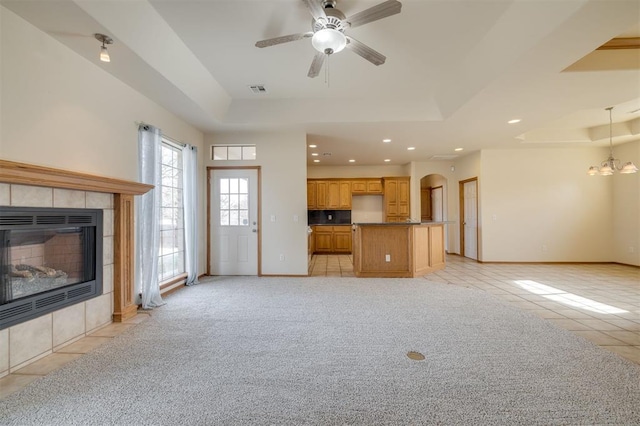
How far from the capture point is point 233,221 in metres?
5.06

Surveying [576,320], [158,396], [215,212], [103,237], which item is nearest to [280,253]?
[215,212]

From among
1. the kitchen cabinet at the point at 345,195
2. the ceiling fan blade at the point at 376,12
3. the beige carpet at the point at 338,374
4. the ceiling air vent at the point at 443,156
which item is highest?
the ceiling air vent at the point at 443,156

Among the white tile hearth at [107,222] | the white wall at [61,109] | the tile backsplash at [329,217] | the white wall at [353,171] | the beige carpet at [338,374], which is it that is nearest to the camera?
the beige carpet at [338,374]

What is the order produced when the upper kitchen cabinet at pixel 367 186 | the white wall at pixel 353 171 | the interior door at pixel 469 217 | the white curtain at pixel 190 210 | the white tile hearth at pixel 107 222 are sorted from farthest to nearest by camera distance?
the white wall at pixel 353 171
the upper kitchen cabinet at pixel 367 186
the interior door at pixel 469 217
the white curtain at pixel 190 210
the white tile hearth at pixel 107 222

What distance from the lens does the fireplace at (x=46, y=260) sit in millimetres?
1974

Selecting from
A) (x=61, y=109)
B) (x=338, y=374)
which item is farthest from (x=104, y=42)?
(x=338, y=374)

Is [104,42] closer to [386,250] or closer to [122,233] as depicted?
[122,233]

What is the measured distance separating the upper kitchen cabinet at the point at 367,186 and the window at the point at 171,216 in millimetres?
5167

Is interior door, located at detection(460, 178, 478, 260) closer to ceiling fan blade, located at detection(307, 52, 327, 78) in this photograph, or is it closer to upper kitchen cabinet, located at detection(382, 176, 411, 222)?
upper kitchen cabinet, located at detection(382, 176, 411, 222)

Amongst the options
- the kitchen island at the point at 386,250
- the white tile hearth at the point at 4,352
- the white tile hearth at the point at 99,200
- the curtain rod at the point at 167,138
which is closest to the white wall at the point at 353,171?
the kitchen island at the point at 386,250

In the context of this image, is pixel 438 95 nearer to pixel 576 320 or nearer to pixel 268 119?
pixel 268 119

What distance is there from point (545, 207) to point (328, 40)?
674cm

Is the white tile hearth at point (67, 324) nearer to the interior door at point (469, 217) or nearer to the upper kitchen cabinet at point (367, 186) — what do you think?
the upper kitchen cabinet at point (367, 186)

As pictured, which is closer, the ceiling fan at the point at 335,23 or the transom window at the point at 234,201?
the ceiling fan at the point at 335,23
